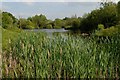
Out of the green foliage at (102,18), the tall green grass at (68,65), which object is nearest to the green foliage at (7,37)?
the tall green grass at (68,65)

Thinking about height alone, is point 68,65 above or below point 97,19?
below

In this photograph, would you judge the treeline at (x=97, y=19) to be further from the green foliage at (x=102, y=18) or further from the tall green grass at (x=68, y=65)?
the tall green grass at (x=68, y=65)

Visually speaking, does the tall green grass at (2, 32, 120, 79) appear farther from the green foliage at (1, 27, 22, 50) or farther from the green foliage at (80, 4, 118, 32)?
the green foliage at (80, 4, 118, 32)

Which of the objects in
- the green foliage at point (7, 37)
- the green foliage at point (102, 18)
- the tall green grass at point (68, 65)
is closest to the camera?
the tall green grass at point (68, 65)

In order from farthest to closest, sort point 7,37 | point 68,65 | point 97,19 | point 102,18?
point 97,19
point 102,18
point 7,37
point 68,65

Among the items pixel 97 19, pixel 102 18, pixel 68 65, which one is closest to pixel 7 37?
pixel 68 65

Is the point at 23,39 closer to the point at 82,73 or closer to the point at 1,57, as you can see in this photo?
the point at 1,57

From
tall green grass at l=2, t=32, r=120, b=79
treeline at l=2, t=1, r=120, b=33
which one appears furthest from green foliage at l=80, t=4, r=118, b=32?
tall green grass at l=2, t=32, r=120, b=79

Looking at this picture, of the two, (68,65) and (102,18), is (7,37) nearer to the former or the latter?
(68,65)

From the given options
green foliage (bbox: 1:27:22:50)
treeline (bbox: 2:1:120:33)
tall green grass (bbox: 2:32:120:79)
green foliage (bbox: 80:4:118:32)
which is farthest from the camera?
green foliage (bbox: 80:4:118:32)

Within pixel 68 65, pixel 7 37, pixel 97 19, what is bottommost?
pixel 68 65

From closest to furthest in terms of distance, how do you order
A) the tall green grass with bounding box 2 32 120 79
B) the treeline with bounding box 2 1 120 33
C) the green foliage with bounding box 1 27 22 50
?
the tall green grass with bounding box 2 32 120 79
the green foliage with bounding box 1 27 22 50
the treeline with bounding box 2 1 120 33

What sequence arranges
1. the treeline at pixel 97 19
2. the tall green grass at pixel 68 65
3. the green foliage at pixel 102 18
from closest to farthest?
1. the tall green grass at pixel 68 65
2. the treeline at pixel 97 19
3. the green foliage at pixel 102 18

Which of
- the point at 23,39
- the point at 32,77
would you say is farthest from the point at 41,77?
the point at 23,39
